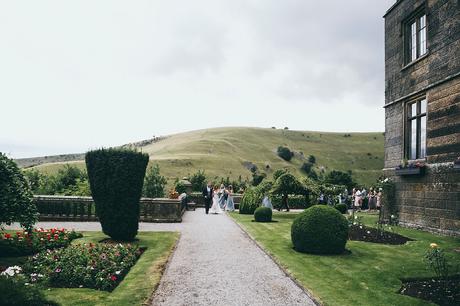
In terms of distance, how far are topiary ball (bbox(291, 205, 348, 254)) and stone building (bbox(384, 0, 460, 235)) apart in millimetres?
4912

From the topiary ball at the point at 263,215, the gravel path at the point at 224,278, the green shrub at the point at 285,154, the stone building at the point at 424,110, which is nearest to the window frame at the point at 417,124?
the stone building at the point at 424,110

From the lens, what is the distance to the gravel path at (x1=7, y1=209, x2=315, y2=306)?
289 inches

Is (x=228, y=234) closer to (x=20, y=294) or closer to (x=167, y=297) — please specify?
(x=167, y=297)

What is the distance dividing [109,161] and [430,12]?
1436cm

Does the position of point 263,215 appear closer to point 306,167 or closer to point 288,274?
point 288,274

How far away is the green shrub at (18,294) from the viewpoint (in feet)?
19.9

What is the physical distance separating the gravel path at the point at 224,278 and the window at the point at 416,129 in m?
9.16

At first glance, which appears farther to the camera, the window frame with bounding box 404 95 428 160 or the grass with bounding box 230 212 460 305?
the window frame with bounding box 404 95 428 160

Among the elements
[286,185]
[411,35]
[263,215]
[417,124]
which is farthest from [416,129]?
[286,185]

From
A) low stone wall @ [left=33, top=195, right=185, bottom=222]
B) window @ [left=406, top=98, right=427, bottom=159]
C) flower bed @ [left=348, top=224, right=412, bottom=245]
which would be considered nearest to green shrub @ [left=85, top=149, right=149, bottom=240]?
low stone wall @ [left=33, top=195, right=185, bottom=222]

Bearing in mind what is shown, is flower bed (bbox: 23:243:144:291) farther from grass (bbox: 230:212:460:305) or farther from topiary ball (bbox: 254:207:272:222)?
topiary ball (bbox: 254:207:272:222)

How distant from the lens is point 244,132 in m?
132

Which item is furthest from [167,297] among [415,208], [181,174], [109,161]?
[181,174]

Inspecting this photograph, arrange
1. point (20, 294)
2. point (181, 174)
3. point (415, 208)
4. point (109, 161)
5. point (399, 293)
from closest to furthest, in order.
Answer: point (20, 294) → point (399, 293) → point (109, 161) → point (415, 208) → point (181, 174)
